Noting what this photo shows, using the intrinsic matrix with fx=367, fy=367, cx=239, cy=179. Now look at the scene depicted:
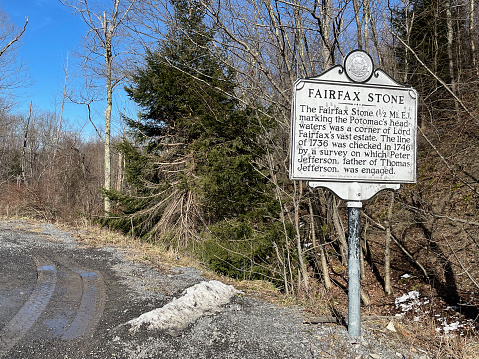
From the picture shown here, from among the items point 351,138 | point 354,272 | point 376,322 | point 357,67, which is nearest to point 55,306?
point 354,272

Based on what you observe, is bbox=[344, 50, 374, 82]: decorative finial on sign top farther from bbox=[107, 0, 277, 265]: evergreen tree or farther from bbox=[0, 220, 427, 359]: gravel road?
bbox=[107, 0, 277, 265]: evergreen tree

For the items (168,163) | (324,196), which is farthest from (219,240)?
(168,163)

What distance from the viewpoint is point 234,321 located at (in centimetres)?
394

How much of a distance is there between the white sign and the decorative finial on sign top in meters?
0.04

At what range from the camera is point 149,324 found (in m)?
3.66

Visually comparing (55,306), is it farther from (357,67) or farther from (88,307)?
(357,67)

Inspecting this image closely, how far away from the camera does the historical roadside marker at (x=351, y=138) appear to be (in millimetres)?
3604

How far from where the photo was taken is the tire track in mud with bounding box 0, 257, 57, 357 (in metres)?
3.46

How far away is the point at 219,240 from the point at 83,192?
13.5 metres

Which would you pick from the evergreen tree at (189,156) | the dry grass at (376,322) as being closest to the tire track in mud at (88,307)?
the dry grass at (376,322)

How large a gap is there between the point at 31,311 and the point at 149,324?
1.65 m

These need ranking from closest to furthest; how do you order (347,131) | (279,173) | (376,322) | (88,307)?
(347,131) < (376,322) < (88,307) < (279,173)

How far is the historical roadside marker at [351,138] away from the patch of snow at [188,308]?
1633 millimetres

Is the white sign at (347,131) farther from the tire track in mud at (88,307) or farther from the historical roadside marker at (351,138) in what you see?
the tire track in mud at (88,307)
